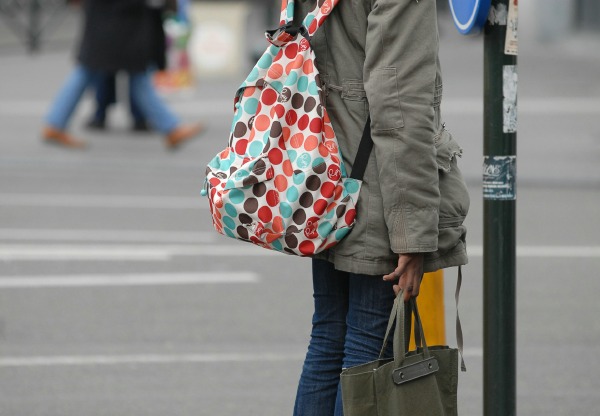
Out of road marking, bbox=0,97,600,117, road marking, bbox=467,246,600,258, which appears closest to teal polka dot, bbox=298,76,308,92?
road marking, bbox=467,246,600,258

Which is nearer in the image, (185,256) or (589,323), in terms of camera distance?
(589,323)

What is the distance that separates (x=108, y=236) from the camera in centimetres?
845

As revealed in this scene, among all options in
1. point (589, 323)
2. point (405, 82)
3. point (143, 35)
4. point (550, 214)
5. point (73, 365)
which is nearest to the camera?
point (405, 82)

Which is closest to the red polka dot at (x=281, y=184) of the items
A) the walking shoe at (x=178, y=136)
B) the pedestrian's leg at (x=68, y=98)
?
the pedestrian's leg at (x=68, y=98)

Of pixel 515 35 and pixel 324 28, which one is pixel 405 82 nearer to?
pixel 324 28

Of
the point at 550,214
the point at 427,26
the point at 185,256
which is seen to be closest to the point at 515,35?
the point at 427,26

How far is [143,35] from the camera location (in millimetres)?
11688

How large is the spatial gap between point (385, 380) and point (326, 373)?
406mm

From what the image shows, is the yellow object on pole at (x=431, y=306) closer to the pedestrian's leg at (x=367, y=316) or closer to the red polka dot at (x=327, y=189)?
the pedestrian's leg at (x=367, y=316)

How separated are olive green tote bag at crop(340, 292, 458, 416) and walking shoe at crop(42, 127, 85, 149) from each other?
866cm

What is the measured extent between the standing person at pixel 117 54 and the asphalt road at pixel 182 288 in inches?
10.9

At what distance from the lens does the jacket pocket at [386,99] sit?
3197 mm

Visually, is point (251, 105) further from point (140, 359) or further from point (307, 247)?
point (140, 359)

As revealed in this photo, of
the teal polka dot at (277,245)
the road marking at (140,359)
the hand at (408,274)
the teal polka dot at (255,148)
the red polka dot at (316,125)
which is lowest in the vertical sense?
the road marking at (140,359)
